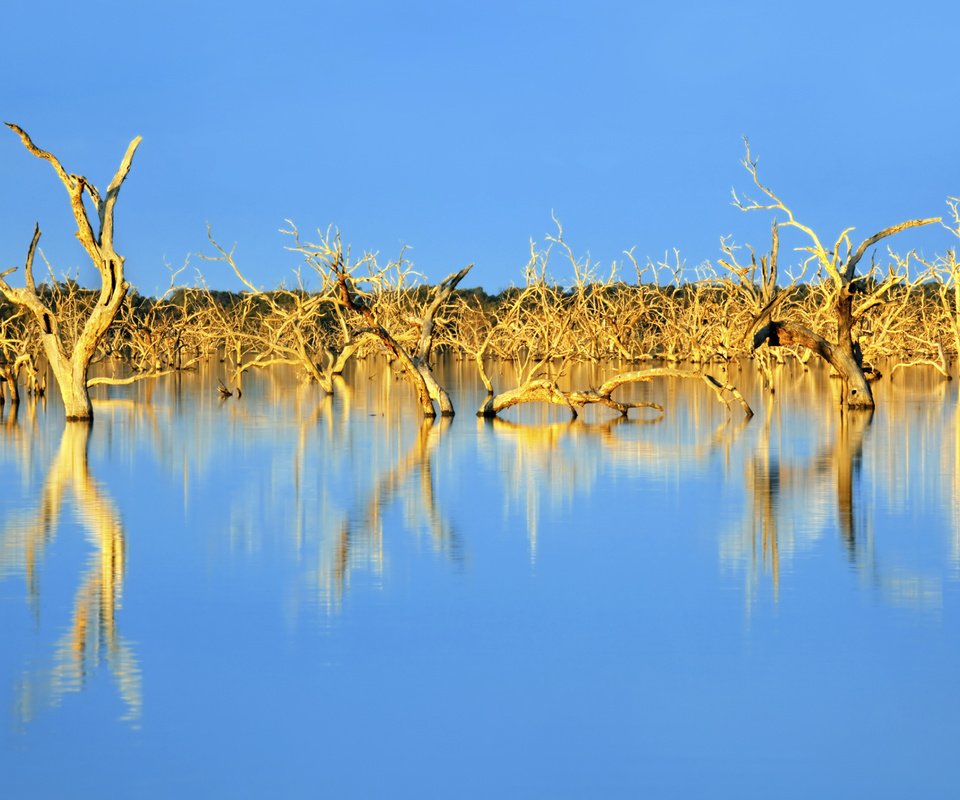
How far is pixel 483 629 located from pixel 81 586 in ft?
8.80

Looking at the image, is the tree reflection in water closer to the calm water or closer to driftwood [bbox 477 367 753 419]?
the calm water

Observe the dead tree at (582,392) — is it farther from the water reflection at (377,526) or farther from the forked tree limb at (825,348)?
the water reflection at (377,526)

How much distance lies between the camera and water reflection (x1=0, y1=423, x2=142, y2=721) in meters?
6.70

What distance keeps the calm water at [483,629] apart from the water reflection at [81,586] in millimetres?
27

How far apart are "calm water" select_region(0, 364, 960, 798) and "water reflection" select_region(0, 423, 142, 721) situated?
0.03m

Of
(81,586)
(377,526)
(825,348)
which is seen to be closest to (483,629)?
(81,586)

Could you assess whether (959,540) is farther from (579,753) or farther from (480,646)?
(579,753)

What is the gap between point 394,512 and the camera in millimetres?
12422

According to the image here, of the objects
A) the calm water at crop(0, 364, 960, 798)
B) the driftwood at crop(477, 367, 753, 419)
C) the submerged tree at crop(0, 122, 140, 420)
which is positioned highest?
the submerged tree at crop(0, 122, 140, 420)

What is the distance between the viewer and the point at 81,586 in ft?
29.7

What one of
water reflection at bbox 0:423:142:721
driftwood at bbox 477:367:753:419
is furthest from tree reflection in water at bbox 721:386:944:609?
water reflection at bbox 0:423:142:721

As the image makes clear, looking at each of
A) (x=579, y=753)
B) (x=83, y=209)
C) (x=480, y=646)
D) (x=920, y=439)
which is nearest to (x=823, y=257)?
(x=920, y=439)

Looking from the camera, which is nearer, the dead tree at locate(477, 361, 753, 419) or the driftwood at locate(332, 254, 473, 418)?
the dead tree at locate(477, 361, 753, 419)

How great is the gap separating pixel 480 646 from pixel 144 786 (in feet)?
7.77
